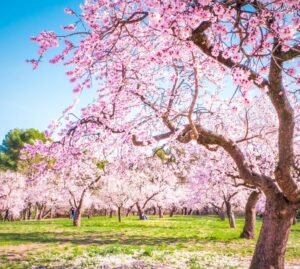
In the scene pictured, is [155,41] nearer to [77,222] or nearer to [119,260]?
[119,260]

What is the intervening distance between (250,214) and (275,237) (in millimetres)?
10732

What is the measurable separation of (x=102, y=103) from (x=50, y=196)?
49.4 metres

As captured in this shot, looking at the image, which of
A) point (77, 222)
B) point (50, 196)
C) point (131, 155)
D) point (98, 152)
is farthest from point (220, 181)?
point (50, 196)

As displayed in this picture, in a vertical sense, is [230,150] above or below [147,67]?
below

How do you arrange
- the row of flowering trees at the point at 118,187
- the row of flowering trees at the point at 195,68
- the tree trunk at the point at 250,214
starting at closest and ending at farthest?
the row of flowering trees at the point at 195,68, the tree trunk at the point at 250,214, the row of flowering trees at the point at 118,187

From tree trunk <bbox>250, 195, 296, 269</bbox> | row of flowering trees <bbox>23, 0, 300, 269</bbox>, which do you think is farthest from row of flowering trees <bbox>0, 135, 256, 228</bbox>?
tree trunk <bbox>250, 195, 296, 269</bbox>

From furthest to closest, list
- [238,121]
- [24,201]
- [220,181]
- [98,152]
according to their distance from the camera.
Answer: [24,201] → [220,181] → [238,121] → [98,152]

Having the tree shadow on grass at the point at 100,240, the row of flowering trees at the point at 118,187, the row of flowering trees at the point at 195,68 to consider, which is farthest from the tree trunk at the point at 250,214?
the row of flowering trees at the point at 195,68

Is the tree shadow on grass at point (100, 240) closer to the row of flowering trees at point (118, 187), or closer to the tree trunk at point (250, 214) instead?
the row of flowering trees at point (118, 187)

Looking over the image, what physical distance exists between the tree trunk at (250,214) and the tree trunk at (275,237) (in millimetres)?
9794

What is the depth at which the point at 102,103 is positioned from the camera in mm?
9984

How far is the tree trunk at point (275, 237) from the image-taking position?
27.8 feet

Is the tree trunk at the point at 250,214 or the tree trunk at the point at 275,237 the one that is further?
the tree trunk at the point at 250,214

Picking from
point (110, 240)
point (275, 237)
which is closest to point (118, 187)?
point (110, 240)
